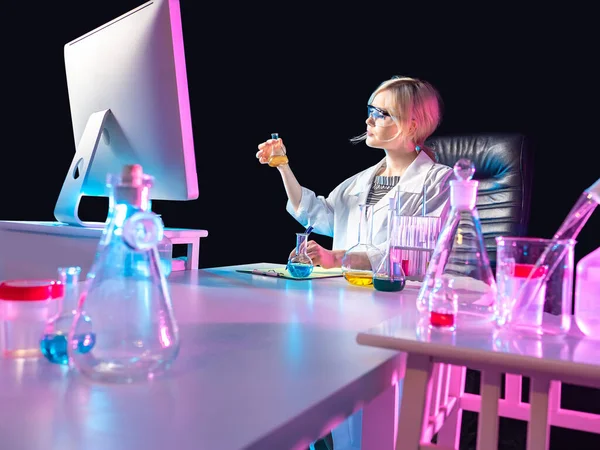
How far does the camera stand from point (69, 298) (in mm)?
675

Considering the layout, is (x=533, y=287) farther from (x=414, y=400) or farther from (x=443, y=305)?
(x=414, y=400)

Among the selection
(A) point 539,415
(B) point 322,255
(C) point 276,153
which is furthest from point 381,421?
(C) point 276,153

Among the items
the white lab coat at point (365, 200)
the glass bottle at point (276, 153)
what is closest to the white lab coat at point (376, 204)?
the white lab coat at point (365, 200)

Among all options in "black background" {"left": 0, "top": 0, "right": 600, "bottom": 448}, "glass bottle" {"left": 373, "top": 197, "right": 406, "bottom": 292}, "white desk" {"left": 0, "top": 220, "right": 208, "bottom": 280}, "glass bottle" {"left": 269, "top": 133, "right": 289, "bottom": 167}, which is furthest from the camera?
"black background" {"left": 0, "top": 0, "right": 600, "bottom": 448}

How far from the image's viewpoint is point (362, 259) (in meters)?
1.34

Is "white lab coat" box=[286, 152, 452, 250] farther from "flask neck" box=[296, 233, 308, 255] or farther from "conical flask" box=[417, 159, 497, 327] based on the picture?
"conical flask" box=[417, 159, 497, 327]

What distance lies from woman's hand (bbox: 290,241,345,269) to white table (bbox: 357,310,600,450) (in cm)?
79

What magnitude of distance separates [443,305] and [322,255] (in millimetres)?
836

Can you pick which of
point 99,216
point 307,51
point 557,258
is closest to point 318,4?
point 307,51

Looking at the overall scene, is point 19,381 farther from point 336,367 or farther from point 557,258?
point 557,258

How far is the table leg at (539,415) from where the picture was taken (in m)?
0.60

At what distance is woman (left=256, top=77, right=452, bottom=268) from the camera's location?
2012 mm

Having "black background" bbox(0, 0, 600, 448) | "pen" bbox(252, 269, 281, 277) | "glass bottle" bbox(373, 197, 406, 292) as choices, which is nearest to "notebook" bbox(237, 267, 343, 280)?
"pen" bbox(252, 269, 281, 277)

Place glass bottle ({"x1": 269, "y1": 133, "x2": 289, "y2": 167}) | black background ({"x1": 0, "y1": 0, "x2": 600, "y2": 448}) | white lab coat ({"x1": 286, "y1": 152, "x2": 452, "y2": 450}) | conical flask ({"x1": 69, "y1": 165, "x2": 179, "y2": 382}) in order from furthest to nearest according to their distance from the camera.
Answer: black background ({"x1": 0, "y1": 0, "x2": 600, "y2": 448}) < white lab coat ({"x1": 286, "y1": 152, "x2": 452, "y2": 450}) < glass bottle ({"x1": 269, "y1": 133, "x2": 289, "y2": 167}) < conical flask ({"x1": 69, "y1": 165, "x2": 179, "y2": 382})
